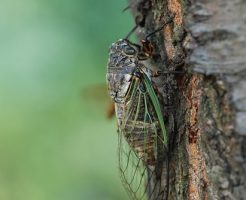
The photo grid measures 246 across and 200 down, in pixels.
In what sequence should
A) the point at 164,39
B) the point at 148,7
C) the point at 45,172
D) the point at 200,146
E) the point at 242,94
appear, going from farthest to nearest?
the point at 45,172 → the point at 148,7 → the point at 164,39 → the point at 200,146 → the point at 242,94

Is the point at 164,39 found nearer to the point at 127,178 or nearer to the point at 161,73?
the point at 161,73

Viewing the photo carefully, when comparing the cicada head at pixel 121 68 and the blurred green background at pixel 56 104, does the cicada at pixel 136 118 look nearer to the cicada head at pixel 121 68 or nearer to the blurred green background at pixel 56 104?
the cicada head at pixel 121 68

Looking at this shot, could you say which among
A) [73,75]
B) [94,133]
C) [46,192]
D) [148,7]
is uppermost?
[148,7]

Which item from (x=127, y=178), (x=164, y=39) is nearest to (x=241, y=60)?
(x=164, y=39)

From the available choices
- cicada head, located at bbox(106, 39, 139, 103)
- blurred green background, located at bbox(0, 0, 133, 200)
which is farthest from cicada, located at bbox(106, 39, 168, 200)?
blurred green background, located at bbox(0, 0, 133, 200)

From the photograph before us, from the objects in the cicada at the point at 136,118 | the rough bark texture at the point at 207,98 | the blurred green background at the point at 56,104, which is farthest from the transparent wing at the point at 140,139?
the blurred green background at the point at 56,104

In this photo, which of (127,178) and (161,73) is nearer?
(161,73)
